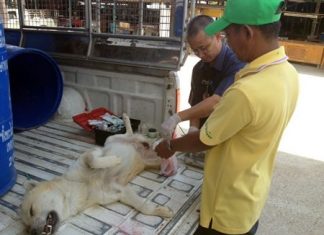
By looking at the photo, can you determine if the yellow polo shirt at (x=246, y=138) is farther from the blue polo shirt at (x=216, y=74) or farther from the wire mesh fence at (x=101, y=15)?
the wire mesh fence at (x=101, y=15)

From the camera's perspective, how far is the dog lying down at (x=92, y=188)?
5.50ft

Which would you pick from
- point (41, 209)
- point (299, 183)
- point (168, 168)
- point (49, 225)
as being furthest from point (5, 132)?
point (299, 183)

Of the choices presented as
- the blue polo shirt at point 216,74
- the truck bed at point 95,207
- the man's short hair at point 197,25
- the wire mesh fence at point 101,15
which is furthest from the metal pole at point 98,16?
the man's short hair at point 197,25

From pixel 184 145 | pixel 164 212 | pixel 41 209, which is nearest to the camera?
pixel 184 145

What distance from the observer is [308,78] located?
651 cm

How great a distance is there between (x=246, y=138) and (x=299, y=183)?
6.11ft

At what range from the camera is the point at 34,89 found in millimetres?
3279

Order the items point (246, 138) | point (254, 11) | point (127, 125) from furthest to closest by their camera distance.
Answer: point (127, 125) < point (246, 138) < point (254, 11)

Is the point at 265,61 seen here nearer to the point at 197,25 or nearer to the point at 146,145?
the point at 197,25

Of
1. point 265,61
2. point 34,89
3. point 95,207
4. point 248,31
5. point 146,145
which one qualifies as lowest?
point 95,207

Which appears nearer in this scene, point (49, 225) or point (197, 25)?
point (49, 225)

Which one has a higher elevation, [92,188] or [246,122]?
[246,122]

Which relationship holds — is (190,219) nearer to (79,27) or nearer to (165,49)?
(165,49)

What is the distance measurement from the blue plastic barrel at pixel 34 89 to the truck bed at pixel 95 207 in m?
0.20
